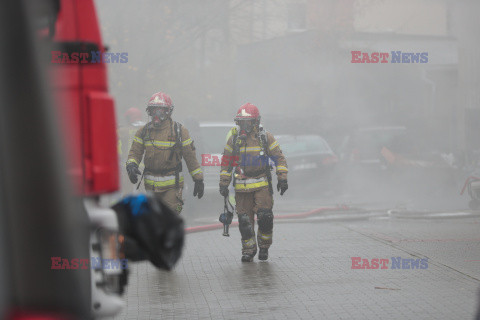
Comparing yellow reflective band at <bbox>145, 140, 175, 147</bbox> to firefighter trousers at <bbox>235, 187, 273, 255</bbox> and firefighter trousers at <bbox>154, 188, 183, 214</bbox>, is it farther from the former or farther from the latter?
firefighter trousers at <bbox>235, 187, 273, 255</bbox>

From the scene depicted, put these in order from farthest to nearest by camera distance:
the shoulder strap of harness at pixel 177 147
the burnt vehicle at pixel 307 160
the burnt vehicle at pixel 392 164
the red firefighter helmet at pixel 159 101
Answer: the burnt vehicle at pixel 392 164, the burnt vehicle at pixel 307 160, the shoulder strap of harness at pixel 177 147, the red firefighter helmet at pixel 159 101

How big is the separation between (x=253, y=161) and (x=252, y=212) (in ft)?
1.77

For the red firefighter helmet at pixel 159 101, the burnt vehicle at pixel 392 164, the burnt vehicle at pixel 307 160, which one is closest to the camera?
the red firefighter helmet at pixel 159 101

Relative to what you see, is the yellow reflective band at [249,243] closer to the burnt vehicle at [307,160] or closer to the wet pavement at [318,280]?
the wet pavement at [318,280]

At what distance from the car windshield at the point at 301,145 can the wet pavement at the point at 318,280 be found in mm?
6364

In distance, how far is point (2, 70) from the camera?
6.15 ft

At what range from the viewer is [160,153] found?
877cm

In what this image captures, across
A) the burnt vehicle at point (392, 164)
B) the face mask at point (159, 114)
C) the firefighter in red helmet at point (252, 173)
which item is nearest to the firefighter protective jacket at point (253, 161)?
the firefighter in red helmet at point (252, 173)

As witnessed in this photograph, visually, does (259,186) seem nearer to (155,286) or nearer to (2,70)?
(155,286)

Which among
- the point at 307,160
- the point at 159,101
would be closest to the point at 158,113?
the point at 159,101

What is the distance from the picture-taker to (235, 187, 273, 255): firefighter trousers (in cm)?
895

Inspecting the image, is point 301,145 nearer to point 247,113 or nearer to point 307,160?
point 307,160

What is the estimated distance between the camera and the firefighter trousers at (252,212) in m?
8.95

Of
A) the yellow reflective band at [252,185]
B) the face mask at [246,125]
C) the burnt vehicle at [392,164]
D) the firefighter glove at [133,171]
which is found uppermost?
the face mask at [246,125]
